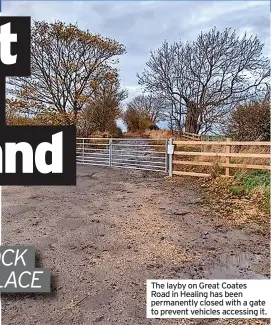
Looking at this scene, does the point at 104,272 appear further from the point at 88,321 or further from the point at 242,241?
the point at 242,241

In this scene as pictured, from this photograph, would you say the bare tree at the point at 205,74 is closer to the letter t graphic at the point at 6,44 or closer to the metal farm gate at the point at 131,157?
the metal farm gate at the point at 131,157

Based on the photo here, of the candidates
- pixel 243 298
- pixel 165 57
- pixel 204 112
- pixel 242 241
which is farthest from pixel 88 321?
pixel 165 57

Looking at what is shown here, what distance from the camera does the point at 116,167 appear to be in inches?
372

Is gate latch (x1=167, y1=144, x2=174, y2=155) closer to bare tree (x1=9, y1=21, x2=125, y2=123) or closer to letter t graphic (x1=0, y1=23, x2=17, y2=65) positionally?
letter t graphic (x1=0, y1=23, x2=17, y2=65)

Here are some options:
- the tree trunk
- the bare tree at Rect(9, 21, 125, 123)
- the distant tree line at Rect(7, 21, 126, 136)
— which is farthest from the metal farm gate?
the tree trunk

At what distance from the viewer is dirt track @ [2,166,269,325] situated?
2.27 meters

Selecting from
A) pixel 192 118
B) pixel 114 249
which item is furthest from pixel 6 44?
pixel 192 118

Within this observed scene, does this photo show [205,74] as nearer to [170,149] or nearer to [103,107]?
[103,107]

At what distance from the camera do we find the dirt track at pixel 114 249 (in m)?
2.27

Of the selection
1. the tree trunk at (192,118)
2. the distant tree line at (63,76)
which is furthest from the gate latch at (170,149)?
the tree trunk at (192,118)

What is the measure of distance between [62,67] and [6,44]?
1207cm

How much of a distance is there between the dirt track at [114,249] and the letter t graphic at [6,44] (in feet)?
5.70

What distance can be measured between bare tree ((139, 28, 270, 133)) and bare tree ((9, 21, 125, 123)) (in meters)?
3.71

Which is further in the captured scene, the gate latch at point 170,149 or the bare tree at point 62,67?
the bare tree at point 62,67
